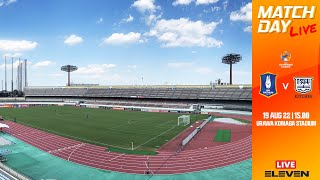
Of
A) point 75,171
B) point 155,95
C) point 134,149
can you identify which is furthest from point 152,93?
point 75,171

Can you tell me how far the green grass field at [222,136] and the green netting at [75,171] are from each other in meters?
9.45

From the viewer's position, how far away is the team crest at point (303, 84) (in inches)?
318

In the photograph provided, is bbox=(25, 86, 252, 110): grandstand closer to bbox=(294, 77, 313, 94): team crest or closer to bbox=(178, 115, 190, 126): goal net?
bbox=(178, 115, 190, 126): goal net

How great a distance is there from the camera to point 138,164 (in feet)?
81.9

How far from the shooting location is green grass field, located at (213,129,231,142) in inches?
1412

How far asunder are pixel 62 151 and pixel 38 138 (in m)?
8.35

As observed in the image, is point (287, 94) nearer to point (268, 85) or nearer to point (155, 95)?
point (268, 85)

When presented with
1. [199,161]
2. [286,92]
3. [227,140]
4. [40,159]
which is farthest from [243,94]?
[286,92]

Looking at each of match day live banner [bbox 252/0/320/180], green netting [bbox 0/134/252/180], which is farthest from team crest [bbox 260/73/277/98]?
green netting [bbox 0/134/252/180]

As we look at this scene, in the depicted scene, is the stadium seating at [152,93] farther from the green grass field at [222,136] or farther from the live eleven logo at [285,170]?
the live eleven logo at [285,170]

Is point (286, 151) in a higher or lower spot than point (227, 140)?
higher

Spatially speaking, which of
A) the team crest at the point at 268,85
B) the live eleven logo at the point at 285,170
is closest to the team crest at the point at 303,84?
the team crest at the point at 268,85

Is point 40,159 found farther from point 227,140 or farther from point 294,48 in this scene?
point 294,48

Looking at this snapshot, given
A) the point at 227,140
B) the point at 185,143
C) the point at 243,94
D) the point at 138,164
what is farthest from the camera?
the point at 243,94
